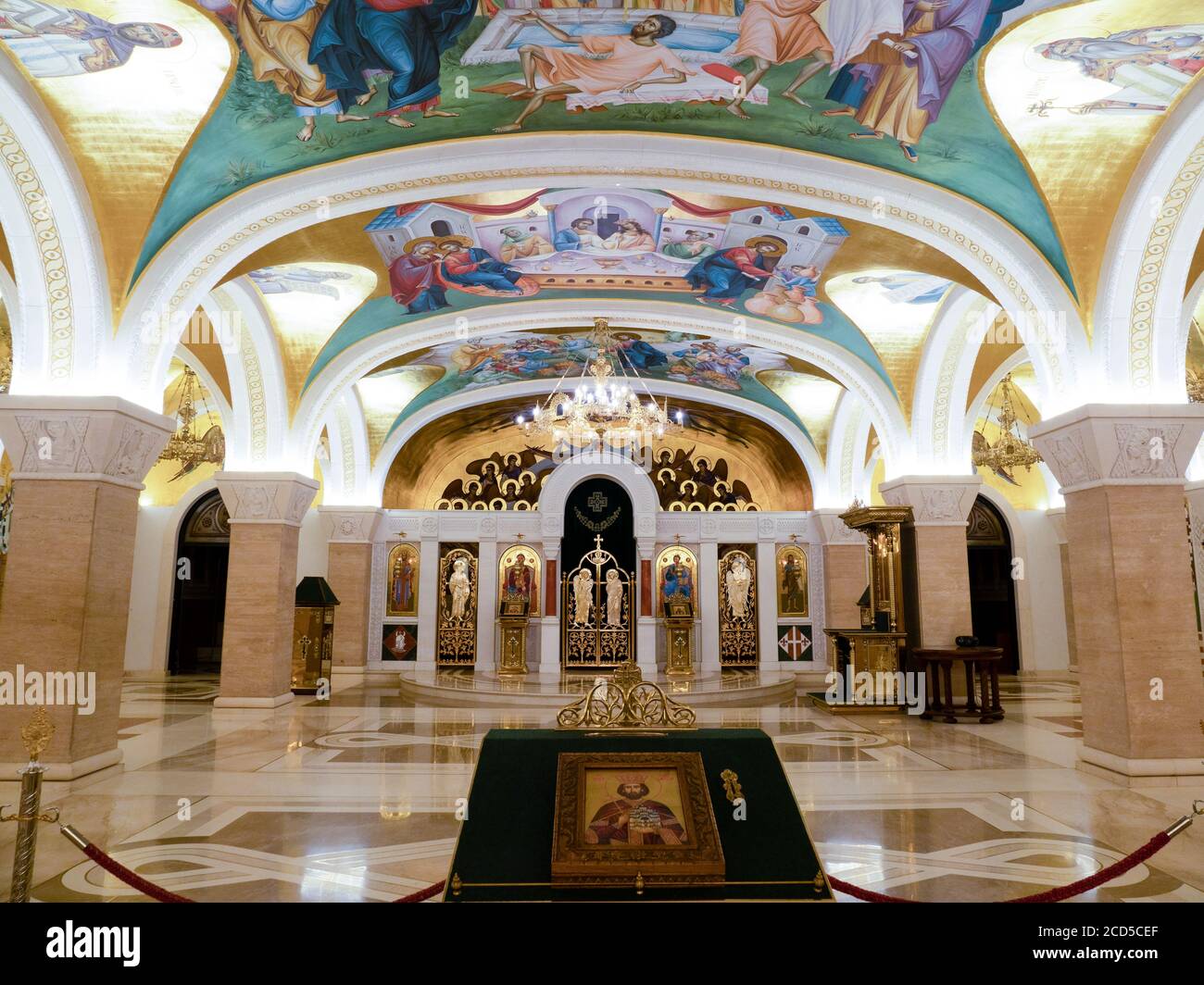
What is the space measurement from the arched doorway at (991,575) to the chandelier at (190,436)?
14.3 meters

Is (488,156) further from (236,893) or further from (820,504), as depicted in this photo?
(820,504)

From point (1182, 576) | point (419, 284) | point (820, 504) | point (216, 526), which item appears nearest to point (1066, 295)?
point (1182, 576)

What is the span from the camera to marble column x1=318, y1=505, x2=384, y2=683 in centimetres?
1567

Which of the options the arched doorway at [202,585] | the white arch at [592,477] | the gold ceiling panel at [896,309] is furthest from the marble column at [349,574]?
the gold ceiling panel at [896,309]

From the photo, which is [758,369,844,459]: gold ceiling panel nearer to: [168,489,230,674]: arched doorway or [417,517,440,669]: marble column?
[417,517,440,669]: marble column

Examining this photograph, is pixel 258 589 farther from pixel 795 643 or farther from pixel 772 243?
pixel 795 643

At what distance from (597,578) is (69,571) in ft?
38.4

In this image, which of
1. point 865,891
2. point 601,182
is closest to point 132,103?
point 601,182

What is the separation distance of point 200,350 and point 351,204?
4.56 m

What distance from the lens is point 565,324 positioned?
11.6 metres

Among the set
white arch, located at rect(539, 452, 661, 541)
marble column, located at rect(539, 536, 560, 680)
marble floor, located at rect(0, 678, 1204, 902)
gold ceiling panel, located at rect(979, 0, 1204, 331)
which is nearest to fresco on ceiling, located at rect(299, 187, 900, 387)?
gold ceiling panel, located at rect(979, 0, 1204, 331)

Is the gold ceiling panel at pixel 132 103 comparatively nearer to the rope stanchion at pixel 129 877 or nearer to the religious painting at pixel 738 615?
the rope stanchion at pixel 129 877

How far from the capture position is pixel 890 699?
35.7 ft

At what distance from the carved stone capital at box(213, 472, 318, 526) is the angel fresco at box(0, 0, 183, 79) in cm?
570
